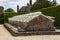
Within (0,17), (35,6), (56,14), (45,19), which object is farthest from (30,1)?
(45,19)

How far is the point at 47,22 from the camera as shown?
41.6ft

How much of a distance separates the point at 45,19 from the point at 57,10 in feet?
19.1

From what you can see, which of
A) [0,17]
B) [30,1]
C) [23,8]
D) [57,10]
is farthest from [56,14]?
[23,8]

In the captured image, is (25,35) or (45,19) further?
(45,19)

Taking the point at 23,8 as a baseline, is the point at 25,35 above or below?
above

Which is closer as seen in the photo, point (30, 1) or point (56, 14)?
point (56, 14)

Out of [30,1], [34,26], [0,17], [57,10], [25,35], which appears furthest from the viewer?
[30,1]

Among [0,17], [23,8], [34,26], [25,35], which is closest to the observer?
[25,35]

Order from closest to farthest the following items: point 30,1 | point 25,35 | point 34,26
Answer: point 25,35
point 34,26
point 30,1

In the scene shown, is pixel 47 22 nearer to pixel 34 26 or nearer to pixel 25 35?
pixel 34 26

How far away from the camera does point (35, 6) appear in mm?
39281

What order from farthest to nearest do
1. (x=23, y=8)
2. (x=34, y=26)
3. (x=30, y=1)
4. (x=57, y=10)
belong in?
(x=23, y=8)
(x=30, y=1)
(x=57, y=10)
(x=34, y=26)

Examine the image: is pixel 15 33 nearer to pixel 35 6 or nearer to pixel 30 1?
pixel 35 6

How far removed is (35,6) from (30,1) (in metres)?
11.2
